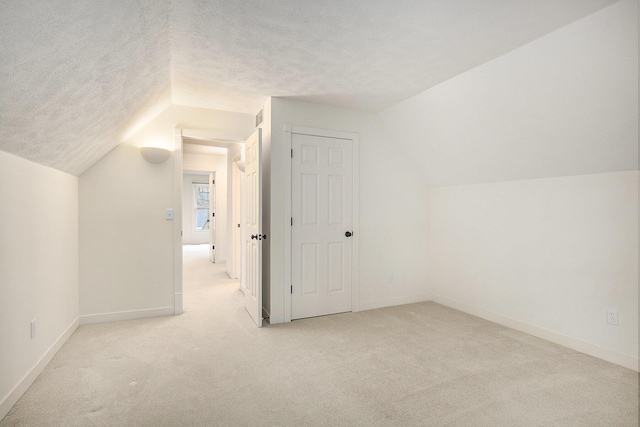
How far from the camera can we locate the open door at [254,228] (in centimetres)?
335

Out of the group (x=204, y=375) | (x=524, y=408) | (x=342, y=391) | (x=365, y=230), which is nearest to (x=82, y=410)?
(x=204, y=375)

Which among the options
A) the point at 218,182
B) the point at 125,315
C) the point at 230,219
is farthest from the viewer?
the point at 218,182

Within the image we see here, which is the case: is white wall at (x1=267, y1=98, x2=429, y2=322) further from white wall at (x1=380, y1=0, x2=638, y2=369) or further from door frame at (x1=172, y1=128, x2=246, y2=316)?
door frame at (x1=172, y1=128, x2=246, y2=316)

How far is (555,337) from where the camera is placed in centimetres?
298

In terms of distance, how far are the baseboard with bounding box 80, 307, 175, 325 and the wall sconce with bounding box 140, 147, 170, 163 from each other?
1682 millimetres

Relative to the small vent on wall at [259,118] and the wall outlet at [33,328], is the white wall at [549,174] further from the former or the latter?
the wall outlet at [33,328]

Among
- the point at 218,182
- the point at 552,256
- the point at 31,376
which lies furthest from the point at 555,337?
the point at 218,182

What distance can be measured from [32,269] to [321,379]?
224 centimetres

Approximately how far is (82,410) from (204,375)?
722 mm

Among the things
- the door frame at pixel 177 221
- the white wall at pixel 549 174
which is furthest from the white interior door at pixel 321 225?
the door frame at pixel 177 221

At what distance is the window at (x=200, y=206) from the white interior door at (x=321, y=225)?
28.8ft

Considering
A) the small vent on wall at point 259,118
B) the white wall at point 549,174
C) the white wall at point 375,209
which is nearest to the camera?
the white wall at point 549,174

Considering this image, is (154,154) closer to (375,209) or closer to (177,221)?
(177,221)

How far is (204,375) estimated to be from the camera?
7.77 ft
